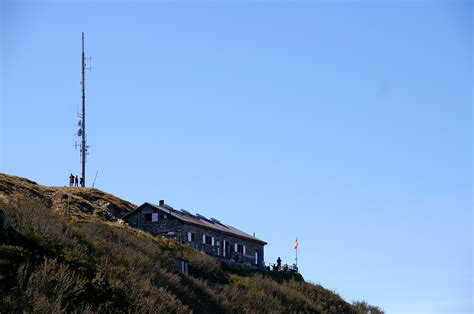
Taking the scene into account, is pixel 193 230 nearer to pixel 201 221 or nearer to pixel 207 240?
pixel 207 240

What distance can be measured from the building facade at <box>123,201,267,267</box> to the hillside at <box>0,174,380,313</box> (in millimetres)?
4948

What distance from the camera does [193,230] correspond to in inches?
2576

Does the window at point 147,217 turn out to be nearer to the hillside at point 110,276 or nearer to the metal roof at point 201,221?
the metal roof at point 201,221

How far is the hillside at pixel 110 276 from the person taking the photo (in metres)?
27.3

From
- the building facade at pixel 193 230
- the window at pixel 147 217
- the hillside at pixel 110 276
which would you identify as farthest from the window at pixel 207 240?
the hillside at pixel 110 276

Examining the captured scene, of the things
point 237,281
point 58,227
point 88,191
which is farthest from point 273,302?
point 88,191

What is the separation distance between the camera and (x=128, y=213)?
69.6 meters

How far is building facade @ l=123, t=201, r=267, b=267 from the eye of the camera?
2554 inches

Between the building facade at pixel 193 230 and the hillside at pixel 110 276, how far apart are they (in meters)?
4.95

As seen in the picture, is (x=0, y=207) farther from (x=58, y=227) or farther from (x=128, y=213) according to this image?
(x=128, y=213)

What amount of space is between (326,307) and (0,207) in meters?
30.2

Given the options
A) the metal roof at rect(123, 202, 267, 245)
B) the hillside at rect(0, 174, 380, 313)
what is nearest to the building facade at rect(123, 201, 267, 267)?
the metal roof at rect(123, 202, 267, 245)

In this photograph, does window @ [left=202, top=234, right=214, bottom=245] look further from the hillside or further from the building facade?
the hillside

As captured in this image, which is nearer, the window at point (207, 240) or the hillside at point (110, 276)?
the hillside at point (110, 276)
